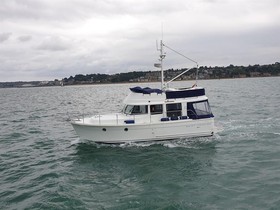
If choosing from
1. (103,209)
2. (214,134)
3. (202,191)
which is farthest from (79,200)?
(214,134)

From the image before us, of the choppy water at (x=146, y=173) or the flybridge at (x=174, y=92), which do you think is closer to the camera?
the choppy water at (x=146, y=173)

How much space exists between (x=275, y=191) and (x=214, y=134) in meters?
9.34

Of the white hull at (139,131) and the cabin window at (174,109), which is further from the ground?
the cabin window at (174,109)

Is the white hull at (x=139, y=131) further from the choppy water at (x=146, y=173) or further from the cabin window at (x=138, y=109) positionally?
the cabin window at (x=138, y=109)

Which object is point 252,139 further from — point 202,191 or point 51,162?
point 51,162

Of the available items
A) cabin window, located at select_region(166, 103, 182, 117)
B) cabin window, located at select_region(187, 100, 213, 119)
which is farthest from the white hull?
cabin window, located at select_region(166, 103, 182, 117)

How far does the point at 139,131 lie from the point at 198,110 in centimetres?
436

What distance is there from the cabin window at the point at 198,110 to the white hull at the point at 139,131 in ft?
1.19

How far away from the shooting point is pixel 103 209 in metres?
10.7

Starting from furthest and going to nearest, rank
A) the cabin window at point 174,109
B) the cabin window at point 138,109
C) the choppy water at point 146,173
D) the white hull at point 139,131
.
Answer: the cabin window at point 174,109 → the cabin window at point 138,109 → the white hull at point 139,131 → the choppy water at point 146,173

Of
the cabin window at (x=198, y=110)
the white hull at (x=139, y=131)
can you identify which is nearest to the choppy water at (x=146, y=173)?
the white hull at (x=139, y=131)

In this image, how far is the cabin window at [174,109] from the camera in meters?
19.9

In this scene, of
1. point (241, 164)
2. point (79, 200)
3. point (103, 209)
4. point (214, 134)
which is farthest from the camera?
point (214, 134)

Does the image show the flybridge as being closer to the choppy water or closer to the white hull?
the white hull
